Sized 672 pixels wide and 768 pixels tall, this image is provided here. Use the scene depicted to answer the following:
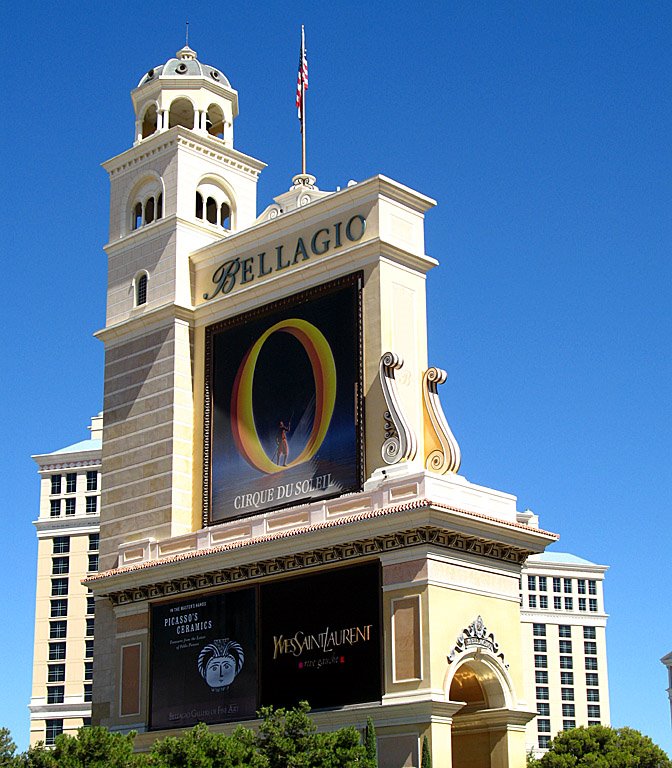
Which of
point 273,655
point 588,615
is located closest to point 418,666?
point 273,655

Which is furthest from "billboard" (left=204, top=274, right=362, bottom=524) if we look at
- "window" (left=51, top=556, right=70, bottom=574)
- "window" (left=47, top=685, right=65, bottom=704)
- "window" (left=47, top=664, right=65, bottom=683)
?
"window" (left=51, top=556, right=70, bottom=574)

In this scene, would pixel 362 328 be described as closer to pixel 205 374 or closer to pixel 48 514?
pixel 205 374

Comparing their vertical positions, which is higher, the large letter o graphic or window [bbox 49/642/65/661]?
the large letter o graphic

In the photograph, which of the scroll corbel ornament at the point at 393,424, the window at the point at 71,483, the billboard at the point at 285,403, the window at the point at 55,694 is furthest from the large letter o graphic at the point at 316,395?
the window at the point at 71,483

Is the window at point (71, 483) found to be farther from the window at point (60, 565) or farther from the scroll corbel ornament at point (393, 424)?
the scroll corbel ornament at point (393, 424)

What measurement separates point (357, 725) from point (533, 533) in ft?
28.3

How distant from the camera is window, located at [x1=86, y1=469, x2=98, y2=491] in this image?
11688cm

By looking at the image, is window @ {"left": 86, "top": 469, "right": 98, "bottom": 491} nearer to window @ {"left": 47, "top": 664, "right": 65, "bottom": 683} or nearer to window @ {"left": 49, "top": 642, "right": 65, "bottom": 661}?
window @ {"left": 49, "top": 642, "right": 65, "bottom": 661}

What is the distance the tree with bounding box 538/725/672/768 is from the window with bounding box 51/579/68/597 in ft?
153

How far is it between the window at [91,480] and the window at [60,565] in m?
6.10

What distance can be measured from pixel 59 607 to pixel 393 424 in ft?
244

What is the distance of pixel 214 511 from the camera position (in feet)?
169

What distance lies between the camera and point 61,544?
382 feet

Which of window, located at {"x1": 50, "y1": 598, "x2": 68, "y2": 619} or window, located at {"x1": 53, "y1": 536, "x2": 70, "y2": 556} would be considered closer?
window, located at {"x1": 50, "y1": 598, "x2": 68, "y2": 619}
